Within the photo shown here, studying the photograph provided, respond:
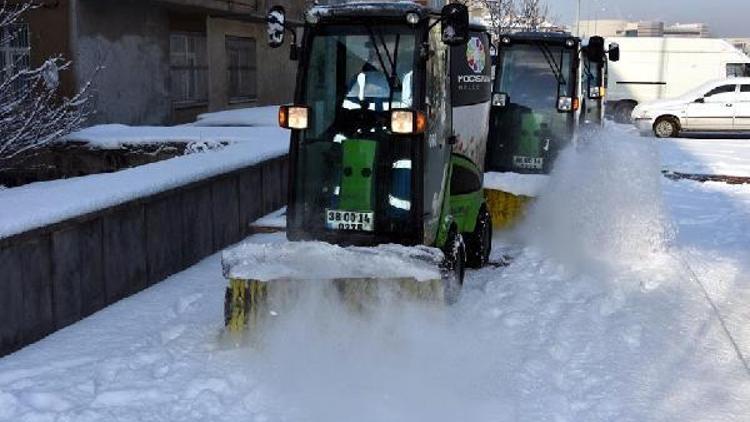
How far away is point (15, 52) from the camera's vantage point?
1403 cm

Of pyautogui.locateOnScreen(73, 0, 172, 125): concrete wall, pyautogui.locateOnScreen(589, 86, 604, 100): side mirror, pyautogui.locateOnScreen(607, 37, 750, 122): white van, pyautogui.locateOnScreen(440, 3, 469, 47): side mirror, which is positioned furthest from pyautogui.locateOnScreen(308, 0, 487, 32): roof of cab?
pyautogui.locateOnScreen(607, 37, 750, 122): white van

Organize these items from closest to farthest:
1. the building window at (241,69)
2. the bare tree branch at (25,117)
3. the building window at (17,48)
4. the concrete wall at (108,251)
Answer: the concrete wall at (108,251) → the bare tree branch at (25,117) → the building window at (17,48) → the building window at (241,69)

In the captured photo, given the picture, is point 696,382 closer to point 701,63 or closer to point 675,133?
point 675,133

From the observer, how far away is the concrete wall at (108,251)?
5406 mm

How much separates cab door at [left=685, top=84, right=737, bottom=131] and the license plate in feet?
66.2

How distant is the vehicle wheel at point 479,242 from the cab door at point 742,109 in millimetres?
18162

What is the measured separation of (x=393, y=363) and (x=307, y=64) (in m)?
2.34

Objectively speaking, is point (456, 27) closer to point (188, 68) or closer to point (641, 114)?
A: point (188, 68)

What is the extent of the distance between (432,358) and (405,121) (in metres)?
1.61

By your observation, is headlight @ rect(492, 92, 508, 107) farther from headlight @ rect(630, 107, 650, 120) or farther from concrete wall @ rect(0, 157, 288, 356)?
headlight @ rect(630, 107, 650, 120)

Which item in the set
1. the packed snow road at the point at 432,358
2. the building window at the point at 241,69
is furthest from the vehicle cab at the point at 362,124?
the building window at the point at 241,69

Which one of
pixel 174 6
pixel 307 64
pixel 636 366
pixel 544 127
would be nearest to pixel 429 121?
pixel 307 64

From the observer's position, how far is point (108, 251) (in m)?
6.48

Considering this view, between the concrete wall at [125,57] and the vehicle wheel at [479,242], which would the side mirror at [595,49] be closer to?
the vehicle wheel at [479,242]
